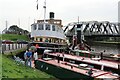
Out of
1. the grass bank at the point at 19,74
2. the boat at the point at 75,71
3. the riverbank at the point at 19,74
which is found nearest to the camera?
the boat at the point at 75,71

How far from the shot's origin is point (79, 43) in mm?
35250

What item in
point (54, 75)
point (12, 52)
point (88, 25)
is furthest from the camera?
point (88, 25)

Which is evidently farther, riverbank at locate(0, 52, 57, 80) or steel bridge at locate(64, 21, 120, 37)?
steel bridge at locate(64, 21, 120, 37)

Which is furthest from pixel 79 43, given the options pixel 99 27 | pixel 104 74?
pixel 99 27

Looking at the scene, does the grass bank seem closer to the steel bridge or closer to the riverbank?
the riverbank

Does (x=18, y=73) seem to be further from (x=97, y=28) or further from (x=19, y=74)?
(x=97, y=28)

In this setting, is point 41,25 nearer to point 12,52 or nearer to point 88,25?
point 12,52

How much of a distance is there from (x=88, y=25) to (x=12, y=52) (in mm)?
67062

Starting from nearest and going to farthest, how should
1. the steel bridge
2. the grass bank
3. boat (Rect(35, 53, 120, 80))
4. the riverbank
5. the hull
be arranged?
1. boat (Rect(35, 53, 120, 80))
2. the grass bank
3. the riverbank
4. the hull
5. the steel bridge

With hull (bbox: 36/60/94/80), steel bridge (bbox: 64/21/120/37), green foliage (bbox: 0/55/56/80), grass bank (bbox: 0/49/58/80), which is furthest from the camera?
steel bridge (bbox: 64/21/120/37)

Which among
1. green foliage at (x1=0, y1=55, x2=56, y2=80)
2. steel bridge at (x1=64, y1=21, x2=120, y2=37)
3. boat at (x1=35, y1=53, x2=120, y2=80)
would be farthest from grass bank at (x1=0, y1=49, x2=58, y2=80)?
steel bridge at (x1=64, y1=21, x2=120, y2=37)

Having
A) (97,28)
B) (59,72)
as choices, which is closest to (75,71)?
(59,72)

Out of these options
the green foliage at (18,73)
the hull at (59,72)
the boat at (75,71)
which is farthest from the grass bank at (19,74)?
the boat at (75,71)

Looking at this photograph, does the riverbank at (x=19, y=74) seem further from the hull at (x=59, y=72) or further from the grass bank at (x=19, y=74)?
the hull at (x=59, y=72)
